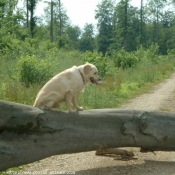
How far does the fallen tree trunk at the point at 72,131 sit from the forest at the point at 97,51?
4364mm

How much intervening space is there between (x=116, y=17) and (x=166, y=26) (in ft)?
44.7

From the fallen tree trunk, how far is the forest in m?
4.36

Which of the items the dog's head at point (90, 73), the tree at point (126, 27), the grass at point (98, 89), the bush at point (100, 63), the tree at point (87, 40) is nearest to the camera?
the dog's head at point (90, 73)

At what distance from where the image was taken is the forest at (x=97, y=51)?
1341 centimetres

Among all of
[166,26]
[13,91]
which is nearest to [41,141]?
[13,91]

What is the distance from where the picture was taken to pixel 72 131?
236 inches

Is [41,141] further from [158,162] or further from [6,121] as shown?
[158,162]

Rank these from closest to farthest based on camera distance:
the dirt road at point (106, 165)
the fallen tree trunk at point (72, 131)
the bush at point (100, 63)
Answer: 1. the fallen tree trunk at point (72, 131)
2. the dirt road at point (106, 165)
3. the bush at point (100, 63)

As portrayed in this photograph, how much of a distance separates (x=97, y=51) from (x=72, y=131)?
4700cm

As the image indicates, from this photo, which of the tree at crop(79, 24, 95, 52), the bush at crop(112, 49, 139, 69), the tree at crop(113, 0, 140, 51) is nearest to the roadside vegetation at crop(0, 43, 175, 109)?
the bush at crop(112, 49, 139, 69)

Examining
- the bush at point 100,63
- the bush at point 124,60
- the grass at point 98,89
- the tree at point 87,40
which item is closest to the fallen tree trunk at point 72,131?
the grass at point 98,89

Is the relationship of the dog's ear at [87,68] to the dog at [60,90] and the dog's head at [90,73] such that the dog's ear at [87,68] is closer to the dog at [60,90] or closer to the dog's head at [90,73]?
the dog's head at [90,73]

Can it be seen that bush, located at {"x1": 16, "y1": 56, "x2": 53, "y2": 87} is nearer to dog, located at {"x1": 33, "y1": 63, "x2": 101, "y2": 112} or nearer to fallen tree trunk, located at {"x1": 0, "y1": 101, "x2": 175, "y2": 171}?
dog, located at {"x1": 33, "y1": 63, "x2": 101, "y2": 112}

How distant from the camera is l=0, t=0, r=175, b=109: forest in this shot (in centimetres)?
1341
